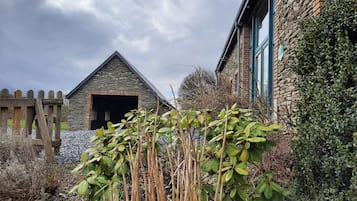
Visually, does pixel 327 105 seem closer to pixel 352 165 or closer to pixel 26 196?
pixel 352 165

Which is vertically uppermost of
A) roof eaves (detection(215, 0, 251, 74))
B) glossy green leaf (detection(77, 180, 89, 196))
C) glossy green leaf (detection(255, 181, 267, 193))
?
roof eaves (detection(215, 0, 251, 74))

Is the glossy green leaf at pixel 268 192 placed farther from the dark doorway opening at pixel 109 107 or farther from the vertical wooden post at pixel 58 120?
the dark doorway opening at pixel 109 107

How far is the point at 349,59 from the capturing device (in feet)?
6.46

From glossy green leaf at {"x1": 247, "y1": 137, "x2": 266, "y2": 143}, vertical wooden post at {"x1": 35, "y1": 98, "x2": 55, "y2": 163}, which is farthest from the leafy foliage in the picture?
vertical wooden post at {"x1": 35, "y1": 98, "x2": 55, "y2": 163}

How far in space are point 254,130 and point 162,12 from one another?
341 inches

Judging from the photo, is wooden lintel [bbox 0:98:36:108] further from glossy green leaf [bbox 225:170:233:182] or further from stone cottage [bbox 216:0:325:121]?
glossy green leaf [bbox 225:170:233:182]

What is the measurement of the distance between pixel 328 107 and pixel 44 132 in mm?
4787

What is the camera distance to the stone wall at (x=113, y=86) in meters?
16.3

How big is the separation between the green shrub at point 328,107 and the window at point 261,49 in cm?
403

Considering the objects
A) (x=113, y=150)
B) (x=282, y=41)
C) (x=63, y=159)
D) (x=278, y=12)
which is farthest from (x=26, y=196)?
(x=278, y=12)

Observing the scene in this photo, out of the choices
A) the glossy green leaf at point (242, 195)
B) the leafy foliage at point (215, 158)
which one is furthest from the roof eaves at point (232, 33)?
the glossy green leaf at point (242, 195)

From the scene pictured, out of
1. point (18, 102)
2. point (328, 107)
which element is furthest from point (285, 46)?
point (18, 102)

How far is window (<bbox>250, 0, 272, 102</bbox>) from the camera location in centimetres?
687

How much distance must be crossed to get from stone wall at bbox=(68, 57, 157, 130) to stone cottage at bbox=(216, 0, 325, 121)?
7.46 m
